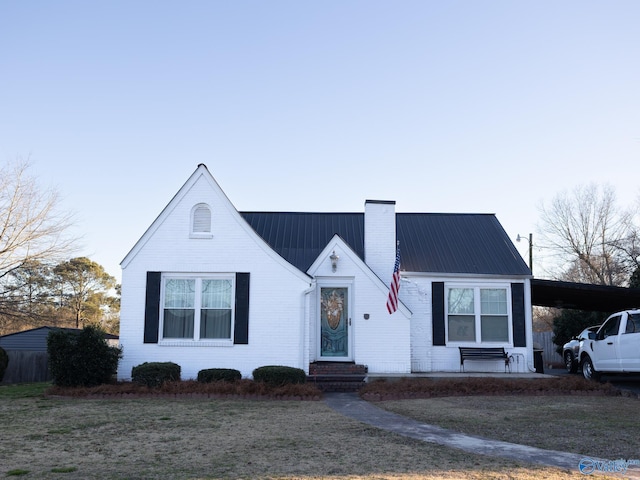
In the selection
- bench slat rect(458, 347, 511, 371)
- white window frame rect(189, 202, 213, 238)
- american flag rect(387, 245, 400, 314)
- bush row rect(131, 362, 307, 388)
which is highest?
white window frame rect(189, 202, 213, 238)

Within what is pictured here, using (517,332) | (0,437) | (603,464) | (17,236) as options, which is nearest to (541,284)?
(517,332)

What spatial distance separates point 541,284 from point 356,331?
219 inches

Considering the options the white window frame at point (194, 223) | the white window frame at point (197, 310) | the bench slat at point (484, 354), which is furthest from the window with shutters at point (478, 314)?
the white window frame at point (194, 223)

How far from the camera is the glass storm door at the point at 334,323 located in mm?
16875

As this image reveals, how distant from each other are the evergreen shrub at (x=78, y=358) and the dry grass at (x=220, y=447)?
247 cm

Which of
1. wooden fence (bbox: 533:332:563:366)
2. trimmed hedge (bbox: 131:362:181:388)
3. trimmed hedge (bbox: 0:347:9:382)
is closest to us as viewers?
trimmed hedge (bbox: 131:362:181:388)

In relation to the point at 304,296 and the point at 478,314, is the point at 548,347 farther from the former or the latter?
the point at 304,296

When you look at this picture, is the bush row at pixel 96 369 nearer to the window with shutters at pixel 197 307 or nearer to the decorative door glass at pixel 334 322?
the window with shutters at pixel 197 307

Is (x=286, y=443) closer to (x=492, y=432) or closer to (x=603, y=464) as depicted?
(x=492, y=432)

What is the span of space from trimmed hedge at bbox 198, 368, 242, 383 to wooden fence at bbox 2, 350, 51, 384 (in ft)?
29.2

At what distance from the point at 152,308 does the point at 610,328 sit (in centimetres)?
1204

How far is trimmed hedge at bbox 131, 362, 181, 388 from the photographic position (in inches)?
561

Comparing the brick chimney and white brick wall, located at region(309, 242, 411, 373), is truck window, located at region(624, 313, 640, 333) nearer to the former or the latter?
white brick wall, located at region(309, 242, 411, 373)

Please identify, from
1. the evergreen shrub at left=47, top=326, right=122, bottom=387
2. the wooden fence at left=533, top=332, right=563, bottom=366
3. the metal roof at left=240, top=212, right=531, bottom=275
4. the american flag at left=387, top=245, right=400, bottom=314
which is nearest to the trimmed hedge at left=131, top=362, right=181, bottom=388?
the evergreen shrub at left=47, top=326, right=122, bottom=387
